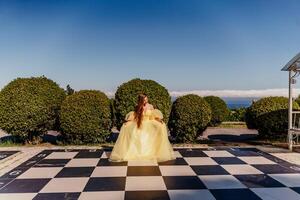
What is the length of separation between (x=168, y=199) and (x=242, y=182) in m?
1.67

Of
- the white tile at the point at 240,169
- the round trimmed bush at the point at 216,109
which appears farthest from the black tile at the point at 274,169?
the round trimmed bush at the point at 216,109

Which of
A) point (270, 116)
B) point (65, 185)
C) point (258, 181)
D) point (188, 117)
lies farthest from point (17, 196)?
point (270, 116)

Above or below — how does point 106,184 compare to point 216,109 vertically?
below

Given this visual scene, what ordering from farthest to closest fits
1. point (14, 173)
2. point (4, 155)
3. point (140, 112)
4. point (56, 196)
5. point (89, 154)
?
1. point (89, 154)
2. point (4, 155)
3. point (140, 112)
4. point (14, 173)
5. point (56, 196)

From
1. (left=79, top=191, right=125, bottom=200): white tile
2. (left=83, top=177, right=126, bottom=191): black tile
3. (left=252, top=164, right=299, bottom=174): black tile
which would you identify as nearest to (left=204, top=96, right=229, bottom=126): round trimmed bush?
(left=252, top=164, right=299, bottom=174): black tile

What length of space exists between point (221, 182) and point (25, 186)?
3356mm

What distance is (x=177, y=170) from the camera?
23.7ft

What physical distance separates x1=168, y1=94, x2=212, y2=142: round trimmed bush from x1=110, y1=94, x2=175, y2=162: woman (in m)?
2.59

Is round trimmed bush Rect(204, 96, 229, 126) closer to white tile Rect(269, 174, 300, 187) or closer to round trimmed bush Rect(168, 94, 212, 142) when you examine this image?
round trimmed bush Rect(168, 94, 212, 142)

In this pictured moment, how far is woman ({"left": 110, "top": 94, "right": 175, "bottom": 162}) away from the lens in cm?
816

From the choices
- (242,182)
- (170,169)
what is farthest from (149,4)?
→ (242,182)

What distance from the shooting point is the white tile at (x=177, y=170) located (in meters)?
6.89

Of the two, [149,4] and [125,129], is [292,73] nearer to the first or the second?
[125,129]

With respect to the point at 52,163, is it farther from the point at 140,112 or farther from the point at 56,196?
the point at 56,196
